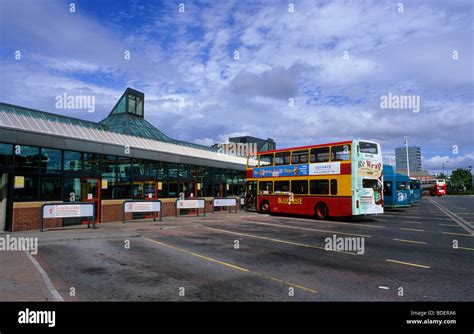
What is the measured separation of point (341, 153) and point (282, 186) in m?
5.40

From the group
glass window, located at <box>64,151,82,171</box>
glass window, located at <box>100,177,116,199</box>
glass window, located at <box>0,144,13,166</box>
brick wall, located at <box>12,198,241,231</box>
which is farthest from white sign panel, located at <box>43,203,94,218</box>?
glass window, located at <box>100,177,116,199</box>

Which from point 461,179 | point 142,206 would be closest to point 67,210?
point 142,206

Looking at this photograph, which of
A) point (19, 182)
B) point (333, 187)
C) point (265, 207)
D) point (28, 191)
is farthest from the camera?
point (265, 207)

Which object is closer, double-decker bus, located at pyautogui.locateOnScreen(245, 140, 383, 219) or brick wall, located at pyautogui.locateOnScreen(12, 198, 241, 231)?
brick wall, located at pyautogui.locateOnScreen(12, 198, 241, 231)

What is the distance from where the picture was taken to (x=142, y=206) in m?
18.7

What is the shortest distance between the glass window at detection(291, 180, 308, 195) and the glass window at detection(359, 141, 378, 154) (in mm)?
4047

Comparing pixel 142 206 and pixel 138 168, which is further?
pixel 138 168

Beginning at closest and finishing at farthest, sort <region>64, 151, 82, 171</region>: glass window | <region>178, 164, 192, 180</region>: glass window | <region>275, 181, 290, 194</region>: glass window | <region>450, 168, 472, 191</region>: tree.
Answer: <region>64, 151, 82, 171</region>: glass window
<region>275, 181, 290, 194</region>: glass window
<region>178, 164, 192, 180</region>: glass window
<region>450, 168, 472, 191</region>: tree

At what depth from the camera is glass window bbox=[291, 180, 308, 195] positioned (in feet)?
72.4

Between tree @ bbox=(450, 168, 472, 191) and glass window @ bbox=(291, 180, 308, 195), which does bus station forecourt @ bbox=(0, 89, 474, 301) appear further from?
tree @ bbox=(450, 168, 472, 191)

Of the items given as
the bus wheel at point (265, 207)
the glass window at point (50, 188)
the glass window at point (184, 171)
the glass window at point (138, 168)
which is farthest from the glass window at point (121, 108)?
the bus wheel at point (265, 207)

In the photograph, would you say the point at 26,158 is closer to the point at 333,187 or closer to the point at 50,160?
the point at 50,160
